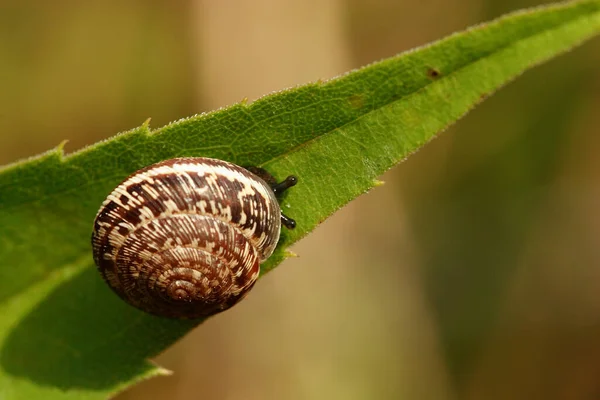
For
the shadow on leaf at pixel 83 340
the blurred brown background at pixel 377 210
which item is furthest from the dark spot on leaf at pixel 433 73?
the blurred brown background at pixel 377 210

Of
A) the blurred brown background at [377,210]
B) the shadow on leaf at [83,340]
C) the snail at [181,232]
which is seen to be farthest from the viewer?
the blurred brown background at [377,210]

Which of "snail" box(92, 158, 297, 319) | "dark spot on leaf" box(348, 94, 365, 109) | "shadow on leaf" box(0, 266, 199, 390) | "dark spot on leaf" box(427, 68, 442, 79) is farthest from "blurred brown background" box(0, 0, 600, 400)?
"dark spot on leaf" box(427, 68, 442, 79)

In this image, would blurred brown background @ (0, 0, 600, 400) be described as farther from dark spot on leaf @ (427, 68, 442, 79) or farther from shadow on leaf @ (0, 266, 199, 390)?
dark spot on leaf @ (427, 68, 442, 79)

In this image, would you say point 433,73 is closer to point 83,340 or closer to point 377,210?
point 83,340

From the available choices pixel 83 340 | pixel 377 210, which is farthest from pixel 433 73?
pixel 377 210

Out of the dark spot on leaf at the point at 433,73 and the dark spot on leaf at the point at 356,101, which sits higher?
the dark spot on leaf at the point at 433,73

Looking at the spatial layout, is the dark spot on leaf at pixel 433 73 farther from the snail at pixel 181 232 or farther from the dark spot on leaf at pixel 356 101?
the snail at pixel 181 232
